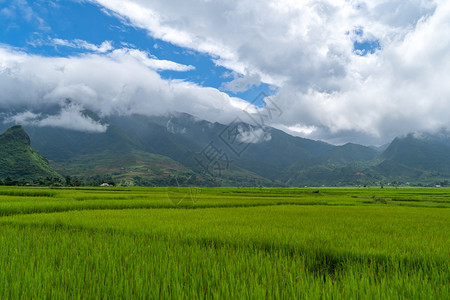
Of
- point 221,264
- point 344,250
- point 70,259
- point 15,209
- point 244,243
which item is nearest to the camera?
point 221,264

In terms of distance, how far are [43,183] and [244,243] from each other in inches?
4211

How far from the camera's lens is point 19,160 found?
127 m

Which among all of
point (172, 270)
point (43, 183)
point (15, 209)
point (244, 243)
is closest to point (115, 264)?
point (172, 270)

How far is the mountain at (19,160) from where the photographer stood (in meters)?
116

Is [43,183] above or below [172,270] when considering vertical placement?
below

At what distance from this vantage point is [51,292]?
2361 mm

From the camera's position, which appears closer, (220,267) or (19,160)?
(220,267)

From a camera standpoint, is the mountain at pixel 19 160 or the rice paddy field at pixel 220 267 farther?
the mountain at pixel 19 160

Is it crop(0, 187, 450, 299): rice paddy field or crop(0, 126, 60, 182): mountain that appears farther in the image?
crop(0, 126, 60, 182): mountain

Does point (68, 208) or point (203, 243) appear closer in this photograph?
point (203, 243)

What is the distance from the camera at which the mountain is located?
11599 cm

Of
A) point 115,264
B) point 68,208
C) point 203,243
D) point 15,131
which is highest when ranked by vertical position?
point 15,131

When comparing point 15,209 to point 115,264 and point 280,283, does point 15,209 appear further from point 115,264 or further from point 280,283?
point 280,283

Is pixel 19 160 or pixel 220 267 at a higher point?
pixel 220 267
